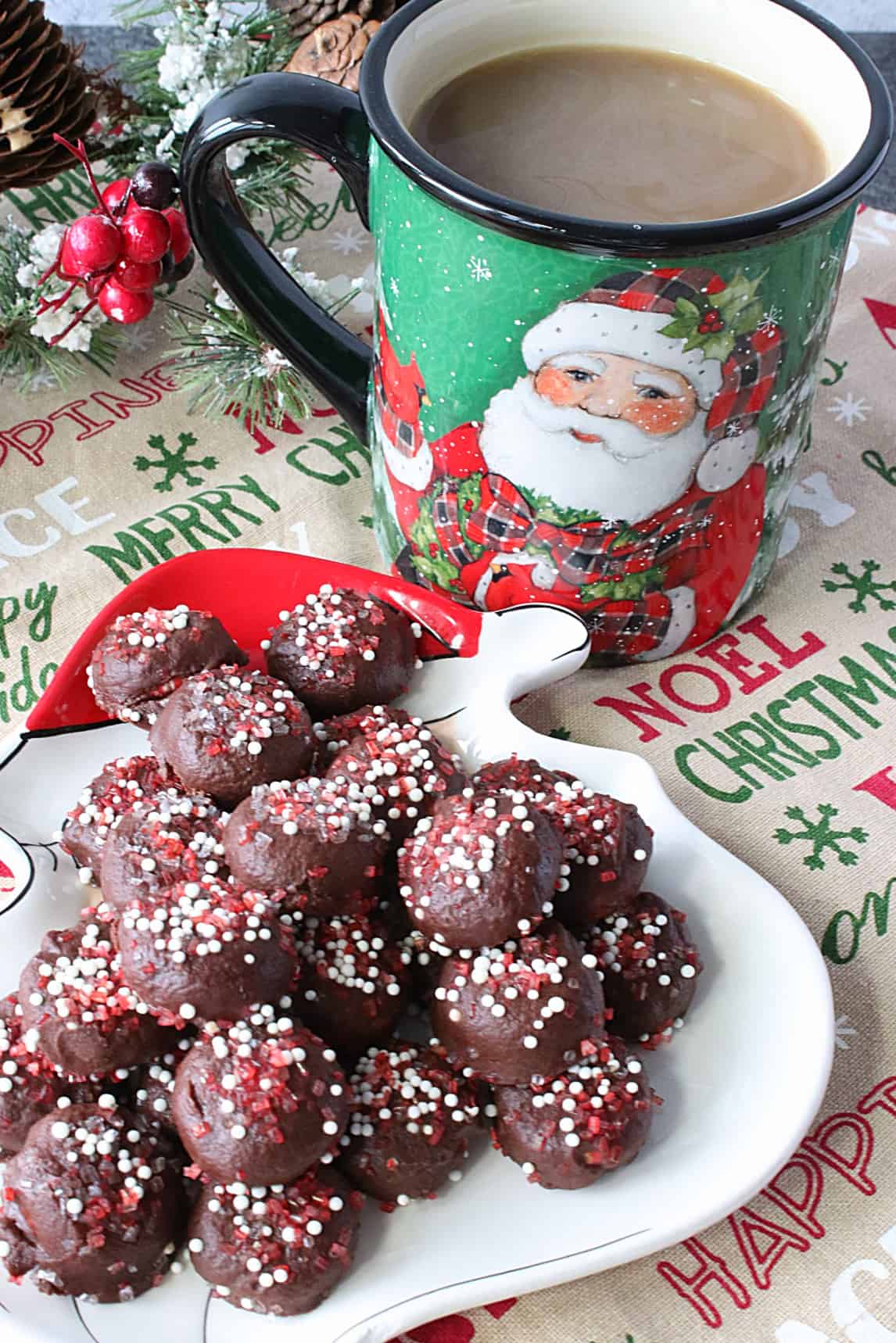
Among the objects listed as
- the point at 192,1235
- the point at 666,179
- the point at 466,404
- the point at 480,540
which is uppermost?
the point at 666,179

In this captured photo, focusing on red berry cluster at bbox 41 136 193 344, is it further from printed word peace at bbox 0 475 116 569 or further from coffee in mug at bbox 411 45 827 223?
coffee in mug at bbox 411 45 827 223

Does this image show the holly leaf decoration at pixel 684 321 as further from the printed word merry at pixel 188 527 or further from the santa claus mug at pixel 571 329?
the printed word merry at pixel 188 527

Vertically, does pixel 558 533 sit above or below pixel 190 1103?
above

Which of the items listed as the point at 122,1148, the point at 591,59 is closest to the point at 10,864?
the point at 122,1148

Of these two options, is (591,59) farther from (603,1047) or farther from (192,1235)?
(192,1235)

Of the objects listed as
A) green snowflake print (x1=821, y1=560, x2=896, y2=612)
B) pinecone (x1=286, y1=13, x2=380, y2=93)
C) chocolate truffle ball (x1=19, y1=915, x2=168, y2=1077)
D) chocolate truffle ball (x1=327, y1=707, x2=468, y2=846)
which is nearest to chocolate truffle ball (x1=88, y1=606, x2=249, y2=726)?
chocolate truffle ball (x1=327, y1=707, x2=468, y2=846)

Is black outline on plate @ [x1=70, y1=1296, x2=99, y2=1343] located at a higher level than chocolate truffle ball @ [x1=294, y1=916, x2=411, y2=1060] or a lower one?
lower

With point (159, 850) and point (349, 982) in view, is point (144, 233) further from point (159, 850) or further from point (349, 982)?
point (349, 982)
